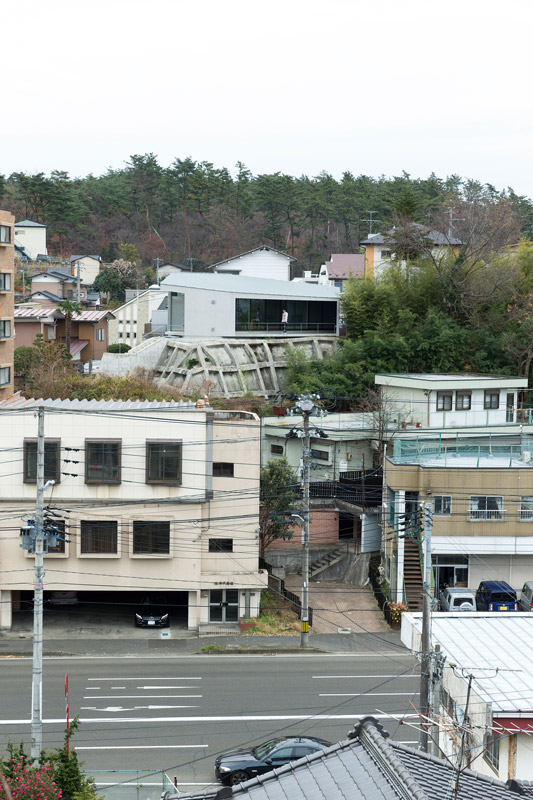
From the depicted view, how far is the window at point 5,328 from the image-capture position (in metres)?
46.2

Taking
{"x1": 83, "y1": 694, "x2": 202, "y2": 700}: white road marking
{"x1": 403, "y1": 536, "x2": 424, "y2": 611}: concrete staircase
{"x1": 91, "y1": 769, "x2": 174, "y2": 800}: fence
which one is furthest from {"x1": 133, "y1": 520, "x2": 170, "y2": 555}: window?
{"x1": 91, "y1": 769, "x2": 174, "y2": 800}: fence

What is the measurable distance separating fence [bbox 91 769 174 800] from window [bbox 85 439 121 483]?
13217mm

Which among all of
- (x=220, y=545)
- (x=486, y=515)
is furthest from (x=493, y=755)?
(x=486, y=515)

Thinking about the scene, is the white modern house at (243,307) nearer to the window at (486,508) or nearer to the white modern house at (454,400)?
the white modern house at (454,400)

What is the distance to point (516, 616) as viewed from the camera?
1906 cm

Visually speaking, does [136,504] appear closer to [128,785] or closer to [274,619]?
[274,619]

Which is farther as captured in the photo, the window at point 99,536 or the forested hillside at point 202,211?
the forested hillside at point 202,211

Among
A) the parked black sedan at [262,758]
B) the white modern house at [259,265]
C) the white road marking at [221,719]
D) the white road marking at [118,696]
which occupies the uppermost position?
the white modern house at [259,265]

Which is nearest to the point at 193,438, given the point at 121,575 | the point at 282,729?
the point at 121,575

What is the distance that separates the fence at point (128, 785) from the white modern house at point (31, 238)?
72.0 m

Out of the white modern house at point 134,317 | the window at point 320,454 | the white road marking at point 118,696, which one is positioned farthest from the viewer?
the white modern house at point 134,317

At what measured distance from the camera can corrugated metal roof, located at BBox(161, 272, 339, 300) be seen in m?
57.3

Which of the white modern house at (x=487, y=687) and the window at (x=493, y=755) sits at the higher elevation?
the white modern house at (x=487, y=687)

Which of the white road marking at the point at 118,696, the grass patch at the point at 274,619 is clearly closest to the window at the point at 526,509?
the grass patch at the point at 274,619
